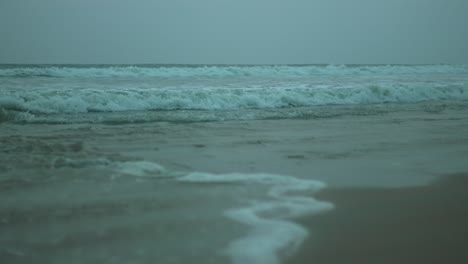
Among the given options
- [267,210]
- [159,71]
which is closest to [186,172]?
[267,210]

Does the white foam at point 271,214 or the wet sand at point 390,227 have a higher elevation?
the wet sand at point 390,227

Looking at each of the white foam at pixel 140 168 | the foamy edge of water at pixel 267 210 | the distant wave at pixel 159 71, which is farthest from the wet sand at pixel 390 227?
the distant wave at pixel 159 71

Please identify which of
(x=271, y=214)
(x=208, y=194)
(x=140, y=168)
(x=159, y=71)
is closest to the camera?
(x=271, y=214)

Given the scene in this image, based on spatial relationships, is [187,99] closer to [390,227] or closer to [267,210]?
[267,210]

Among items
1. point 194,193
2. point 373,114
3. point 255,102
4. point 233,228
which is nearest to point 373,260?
point 233,228

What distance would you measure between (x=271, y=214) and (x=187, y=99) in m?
8.87

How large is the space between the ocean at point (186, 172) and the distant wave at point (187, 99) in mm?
70

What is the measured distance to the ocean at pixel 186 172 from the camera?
291cm

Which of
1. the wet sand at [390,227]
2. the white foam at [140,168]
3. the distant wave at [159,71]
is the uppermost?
the wet sand at [390,227]

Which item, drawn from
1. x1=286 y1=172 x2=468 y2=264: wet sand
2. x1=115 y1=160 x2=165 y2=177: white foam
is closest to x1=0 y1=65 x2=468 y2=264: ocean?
x1=115 y1=160 x2=165 y2=177: white foam

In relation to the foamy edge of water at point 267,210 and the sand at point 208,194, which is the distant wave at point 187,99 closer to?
the sand at point 208,194

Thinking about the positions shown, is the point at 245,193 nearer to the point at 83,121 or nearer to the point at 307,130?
the point at 307,130

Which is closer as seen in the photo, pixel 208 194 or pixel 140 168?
pixel 208 194

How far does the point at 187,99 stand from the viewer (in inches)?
476
